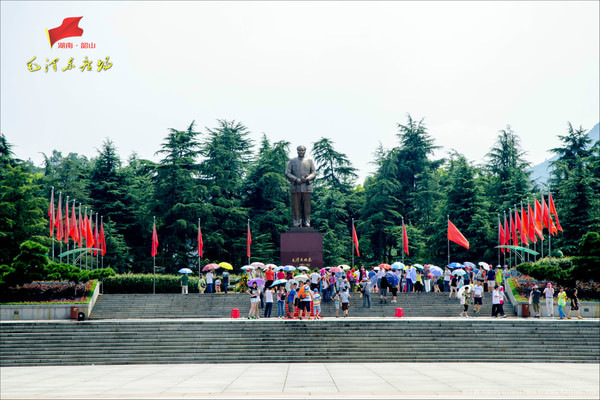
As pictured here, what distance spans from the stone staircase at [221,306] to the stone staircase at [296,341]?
5.17m

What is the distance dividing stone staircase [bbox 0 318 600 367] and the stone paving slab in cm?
101

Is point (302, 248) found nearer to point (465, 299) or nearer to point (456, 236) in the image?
point (456, 236)

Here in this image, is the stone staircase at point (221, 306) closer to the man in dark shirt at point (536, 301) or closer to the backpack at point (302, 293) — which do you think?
the man in dark shirt at point (536, 301)

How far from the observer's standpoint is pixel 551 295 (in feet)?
85.3

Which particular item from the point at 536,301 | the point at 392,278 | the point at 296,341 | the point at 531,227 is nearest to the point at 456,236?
the point at 531,227

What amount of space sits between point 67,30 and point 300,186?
42.2 ft

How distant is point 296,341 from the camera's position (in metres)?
20.8

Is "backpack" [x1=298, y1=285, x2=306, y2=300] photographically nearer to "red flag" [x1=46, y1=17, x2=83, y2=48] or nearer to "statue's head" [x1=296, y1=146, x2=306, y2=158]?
"statue's head" [x1=296, y1=146, x2=306, y2=158]

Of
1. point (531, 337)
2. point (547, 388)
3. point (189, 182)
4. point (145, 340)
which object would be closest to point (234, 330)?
point (145, 340)

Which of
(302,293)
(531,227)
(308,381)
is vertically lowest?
(308,381)

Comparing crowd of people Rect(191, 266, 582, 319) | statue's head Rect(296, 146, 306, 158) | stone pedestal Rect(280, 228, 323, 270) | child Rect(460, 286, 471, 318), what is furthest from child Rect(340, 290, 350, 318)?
statue's head Rect(296, 146, 306, 158)

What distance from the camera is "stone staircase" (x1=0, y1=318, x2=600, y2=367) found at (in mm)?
19906

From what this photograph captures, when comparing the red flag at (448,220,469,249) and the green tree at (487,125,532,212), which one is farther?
the green tree at (487,125,532,212)

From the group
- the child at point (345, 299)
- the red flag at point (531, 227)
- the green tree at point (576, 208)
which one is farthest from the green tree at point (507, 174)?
the child at point (345, 299)
